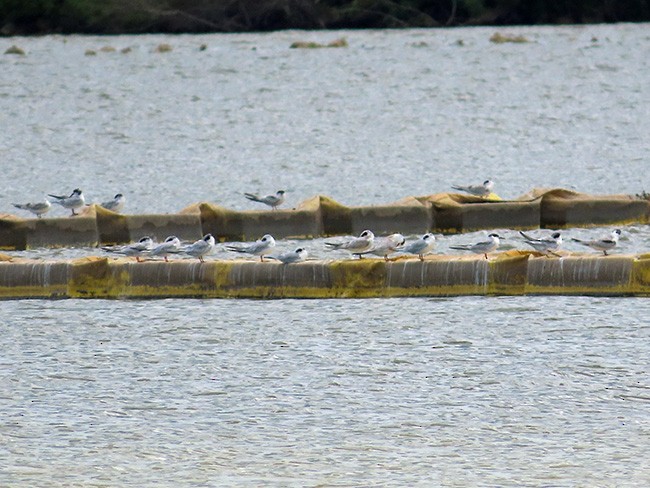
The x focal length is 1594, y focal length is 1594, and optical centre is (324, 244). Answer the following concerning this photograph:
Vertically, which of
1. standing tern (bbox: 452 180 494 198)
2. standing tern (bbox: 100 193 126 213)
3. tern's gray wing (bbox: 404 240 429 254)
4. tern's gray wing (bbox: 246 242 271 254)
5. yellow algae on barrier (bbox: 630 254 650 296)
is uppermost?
standing tern (bbox: 452 180 494 198)

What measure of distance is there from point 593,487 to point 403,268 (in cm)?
506

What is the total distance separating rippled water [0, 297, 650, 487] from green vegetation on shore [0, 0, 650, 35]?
47.4 m

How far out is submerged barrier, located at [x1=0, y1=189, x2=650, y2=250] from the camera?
14609 mm

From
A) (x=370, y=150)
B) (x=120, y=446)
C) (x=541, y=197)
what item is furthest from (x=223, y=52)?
(x=120, y=446)

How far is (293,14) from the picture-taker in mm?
58812

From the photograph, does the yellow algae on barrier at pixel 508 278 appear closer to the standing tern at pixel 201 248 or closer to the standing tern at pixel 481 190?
the standing tern at pixel 201 248

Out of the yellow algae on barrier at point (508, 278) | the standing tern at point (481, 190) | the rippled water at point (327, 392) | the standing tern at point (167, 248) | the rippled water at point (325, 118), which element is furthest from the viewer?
the rippled water at point (325, 118)

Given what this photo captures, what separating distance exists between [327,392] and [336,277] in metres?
3.09

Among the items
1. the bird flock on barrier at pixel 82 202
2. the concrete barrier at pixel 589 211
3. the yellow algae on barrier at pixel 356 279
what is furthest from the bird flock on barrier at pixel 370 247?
the concrete barrier at pixel 589 211

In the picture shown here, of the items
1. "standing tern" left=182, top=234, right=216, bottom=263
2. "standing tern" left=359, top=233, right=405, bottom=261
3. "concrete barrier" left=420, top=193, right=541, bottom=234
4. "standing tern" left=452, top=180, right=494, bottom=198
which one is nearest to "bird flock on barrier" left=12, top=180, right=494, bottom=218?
"standing tern" left=452, top=180, right=494, bottom=198

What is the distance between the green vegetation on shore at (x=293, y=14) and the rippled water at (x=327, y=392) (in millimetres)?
47401

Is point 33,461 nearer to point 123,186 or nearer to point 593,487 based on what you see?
point 593,487

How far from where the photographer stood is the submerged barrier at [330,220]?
47.9 ft

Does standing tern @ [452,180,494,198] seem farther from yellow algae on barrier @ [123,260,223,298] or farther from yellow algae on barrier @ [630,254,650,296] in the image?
yellow algae on barrier @ [123,260,223,298]
